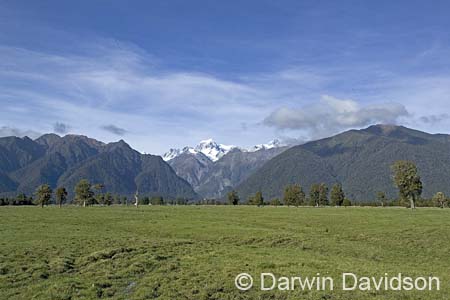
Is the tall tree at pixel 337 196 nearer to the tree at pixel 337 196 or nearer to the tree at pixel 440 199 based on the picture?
the tree at pixel 337 196


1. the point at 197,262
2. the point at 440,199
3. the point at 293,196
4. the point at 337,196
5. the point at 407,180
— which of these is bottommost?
the point at 197,262

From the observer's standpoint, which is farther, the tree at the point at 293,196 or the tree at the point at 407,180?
the tree at the point at 293,196

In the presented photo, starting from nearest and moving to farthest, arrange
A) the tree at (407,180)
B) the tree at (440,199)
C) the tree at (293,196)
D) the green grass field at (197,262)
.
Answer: the green grass field at (197,262) → the tree at (407,180) → the tree at (440,199) → the tree at (293,196)

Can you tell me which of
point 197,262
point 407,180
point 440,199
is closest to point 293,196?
point 407,180

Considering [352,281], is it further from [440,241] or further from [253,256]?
[440,241]

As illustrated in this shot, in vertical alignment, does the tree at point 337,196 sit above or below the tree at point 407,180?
below

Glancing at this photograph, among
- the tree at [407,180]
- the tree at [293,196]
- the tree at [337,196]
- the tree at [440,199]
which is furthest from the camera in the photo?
the tree at [337,196]

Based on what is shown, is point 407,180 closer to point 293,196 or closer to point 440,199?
point 293,196

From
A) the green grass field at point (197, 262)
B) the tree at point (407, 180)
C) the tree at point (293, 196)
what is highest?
the tree at point (407, 180)

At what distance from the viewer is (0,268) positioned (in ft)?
83.7

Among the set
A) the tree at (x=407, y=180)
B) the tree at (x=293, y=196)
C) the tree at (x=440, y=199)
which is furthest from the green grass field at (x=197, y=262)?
the tree at (x=440, y=199)

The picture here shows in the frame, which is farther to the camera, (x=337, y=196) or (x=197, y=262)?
(x=337, y=196)

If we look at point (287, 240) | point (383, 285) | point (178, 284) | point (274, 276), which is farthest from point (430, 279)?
point (287, 240)

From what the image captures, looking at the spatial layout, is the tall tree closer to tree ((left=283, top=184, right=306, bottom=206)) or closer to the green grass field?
tree ((left=283, top=184, right=306, bottom=206))
